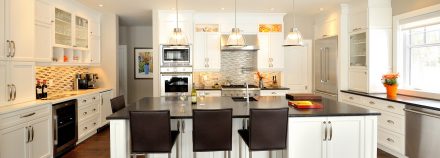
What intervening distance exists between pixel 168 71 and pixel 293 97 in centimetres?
295

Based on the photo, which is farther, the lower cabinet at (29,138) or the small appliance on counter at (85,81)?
the small appliance on counter at (85,81)

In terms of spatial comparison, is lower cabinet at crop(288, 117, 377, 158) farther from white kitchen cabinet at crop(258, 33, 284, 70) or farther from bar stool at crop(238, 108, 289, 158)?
white kitchen cabinet at crop(258, 33, 284, 70)

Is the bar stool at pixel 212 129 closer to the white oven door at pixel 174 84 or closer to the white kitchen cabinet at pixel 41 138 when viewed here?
the white kitchen cabinet at pixel 41 138

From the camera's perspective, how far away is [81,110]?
4859 mm

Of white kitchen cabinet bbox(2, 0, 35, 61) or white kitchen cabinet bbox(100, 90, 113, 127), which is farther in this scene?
white kitchen cabinet bbox(100, 90, 113, 127)

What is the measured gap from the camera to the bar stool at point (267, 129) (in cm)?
268

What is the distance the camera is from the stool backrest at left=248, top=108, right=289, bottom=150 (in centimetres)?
268

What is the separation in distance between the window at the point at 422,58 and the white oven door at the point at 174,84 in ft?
13.3

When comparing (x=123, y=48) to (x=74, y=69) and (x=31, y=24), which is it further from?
(x=31, y=24)

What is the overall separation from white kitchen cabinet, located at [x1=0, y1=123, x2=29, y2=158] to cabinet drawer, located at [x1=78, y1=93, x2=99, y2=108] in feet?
4.98

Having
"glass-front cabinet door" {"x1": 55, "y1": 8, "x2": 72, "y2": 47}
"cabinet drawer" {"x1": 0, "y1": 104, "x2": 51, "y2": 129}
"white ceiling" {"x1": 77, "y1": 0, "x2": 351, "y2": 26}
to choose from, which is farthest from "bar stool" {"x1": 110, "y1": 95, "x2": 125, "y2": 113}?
"white ceiling" {"x1": 77, "y1": 0, "x2": 351, "y2": 26}

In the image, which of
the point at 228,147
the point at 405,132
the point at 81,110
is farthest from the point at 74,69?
the point at 405,132

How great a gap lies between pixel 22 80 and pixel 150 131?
7.15ft

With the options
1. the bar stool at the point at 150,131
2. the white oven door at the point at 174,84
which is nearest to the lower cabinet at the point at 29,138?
the bar stool at the point at 150,131
